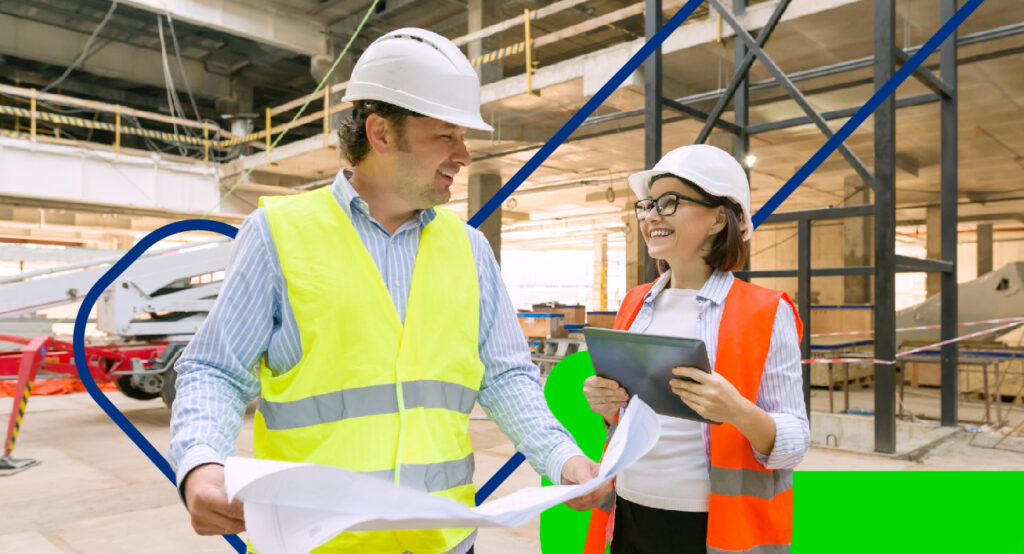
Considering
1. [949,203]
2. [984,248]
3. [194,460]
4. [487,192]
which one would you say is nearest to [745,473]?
[194,460]

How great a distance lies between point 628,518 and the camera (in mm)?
1949

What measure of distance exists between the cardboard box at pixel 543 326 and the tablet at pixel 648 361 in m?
10.9

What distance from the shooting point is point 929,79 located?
6758 millimetres

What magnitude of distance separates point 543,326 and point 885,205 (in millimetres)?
7404

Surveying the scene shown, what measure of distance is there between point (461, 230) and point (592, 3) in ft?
42.2

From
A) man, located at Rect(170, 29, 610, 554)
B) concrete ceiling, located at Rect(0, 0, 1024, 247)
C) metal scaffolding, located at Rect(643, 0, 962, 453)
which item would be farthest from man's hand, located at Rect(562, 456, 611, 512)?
concrete ceiling, located at Rect(0, 0, 1024, 247)

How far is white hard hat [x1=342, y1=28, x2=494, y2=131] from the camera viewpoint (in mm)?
1471

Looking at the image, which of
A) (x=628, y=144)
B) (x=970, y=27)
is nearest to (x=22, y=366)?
(x=628, y=144)

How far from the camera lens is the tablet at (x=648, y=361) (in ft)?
5.04

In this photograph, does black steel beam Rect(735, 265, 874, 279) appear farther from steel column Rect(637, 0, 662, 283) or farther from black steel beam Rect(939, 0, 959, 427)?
black steel beam Rect(939, 0, 959, 427)

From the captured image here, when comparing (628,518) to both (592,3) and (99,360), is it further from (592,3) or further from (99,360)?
(592,3)

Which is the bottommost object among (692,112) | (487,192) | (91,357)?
(91,357)

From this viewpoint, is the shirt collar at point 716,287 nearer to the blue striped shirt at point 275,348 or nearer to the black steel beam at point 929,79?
the blue striped shirt at point 275,348

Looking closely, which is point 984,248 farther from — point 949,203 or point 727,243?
point 727,243
